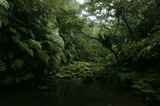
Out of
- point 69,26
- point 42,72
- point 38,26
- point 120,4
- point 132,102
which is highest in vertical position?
point 120,4

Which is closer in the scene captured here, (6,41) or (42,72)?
(6,41)

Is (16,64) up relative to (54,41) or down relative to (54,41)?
down

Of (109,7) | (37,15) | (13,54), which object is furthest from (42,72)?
(109,7)

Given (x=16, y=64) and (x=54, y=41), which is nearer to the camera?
(x=16, y=64)

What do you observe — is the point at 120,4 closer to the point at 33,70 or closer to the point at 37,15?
the point at 37,15

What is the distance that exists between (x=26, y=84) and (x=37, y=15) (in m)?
2.59

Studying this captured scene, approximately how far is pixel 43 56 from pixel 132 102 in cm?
277

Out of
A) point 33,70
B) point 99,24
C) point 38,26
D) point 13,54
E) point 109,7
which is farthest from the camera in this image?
point 99,24

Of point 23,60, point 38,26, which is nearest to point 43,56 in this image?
point 23,60

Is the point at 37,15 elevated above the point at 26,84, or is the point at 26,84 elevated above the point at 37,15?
the point at 37,15

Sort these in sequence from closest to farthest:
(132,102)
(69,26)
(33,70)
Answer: (132,102)
(33,70)
(69,26)

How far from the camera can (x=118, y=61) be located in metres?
5.40

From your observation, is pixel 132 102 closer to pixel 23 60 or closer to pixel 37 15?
pixel 23 60

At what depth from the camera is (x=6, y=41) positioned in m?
3.90
